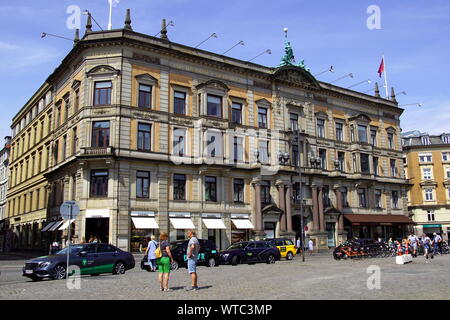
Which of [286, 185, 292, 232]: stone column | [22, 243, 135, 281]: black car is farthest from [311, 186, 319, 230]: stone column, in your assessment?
[22, 243, 135, 281]: black car

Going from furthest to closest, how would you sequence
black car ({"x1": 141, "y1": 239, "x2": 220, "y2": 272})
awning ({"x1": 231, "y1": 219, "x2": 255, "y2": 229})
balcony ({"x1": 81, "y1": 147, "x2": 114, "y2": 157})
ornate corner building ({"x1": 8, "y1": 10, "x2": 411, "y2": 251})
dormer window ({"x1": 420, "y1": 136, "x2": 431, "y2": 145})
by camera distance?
dormer window ({"x1": 420, "y1": 136, "x2": 431, "y2": 145})
awning ({"x1": 231, "y1": 219, "x2": 255, "y2": 229})
ornate corner building ({"x1": 8, "y1": 10, "x2": 411, "y2": 251})
balcony ({"x1": 81, "y1": 147, "x2": 114, "y2": 157})
black car ({"x1": 141, "y1": 239, "x2": 220, "y2": 272})

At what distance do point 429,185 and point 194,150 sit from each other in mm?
49025

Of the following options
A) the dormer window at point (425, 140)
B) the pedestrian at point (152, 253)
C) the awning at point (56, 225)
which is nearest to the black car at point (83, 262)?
the pedestrian at point (152, 253)

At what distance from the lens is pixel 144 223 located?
35.5 meters

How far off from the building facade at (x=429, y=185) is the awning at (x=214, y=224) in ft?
143

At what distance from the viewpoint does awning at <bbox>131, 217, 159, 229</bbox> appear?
35094mm

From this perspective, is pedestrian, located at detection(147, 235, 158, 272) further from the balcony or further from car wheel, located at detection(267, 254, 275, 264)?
the balcony

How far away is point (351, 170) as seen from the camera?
51500mm

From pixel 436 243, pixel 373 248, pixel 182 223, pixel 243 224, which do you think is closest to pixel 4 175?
pixel 182 223

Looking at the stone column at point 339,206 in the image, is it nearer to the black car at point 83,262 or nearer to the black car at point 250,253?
the black car at point 250,253

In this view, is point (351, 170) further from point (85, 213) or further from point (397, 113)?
point (85, 213)

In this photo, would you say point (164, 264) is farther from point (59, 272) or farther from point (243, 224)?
point (243, 224)

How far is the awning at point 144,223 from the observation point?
35.1m

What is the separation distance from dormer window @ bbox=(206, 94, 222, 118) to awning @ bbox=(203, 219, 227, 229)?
930 cm
